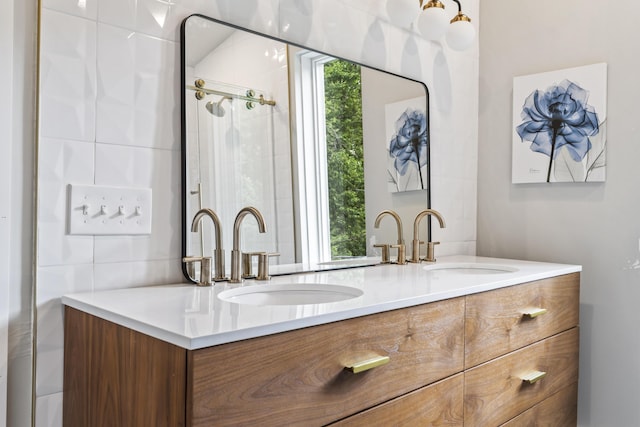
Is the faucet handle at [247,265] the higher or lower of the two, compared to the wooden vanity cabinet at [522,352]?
higher

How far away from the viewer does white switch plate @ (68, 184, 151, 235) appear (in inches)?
47.0

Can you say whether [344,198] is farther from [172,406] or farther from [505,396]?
[172,406]

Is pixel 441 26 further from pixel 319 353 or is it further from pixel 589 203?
pixel 319 353

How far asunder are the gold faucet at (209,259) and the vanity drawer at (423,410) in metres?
0.53

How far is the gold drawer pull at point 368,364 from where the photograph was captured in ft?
3.38

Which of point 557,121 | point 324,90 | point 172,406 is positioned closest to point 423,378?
point 172,406

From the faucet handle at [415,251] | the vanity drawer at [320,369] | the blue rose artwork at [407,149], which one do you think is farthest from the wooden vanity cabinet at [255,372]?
the blue rose artwork at [407,149]

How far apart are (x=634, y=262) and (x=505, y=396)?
32.8 inches

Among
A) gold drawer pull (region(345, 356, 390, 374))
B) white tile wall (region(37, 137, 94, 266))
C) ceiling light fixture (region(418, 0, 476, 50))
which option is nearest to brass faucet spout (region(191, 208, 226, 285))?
white tile wall (region(37, 137, 94, 266))

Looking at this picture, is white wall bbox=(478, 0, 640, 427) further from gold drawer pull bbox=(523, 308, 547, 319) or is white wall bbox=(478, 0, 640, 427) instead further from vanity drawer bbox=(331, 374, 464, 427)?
vanity drawer bbox=(331, 374, 464, 427)

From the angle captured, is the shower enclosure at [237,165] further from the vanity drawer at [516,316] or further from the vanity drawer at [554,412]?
the vanity drawer at [554,412]

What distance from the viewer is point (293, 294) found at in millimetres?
1368

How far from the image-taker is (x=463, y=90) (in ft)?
7.66

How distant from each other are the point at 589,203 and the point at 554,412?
80 cm
